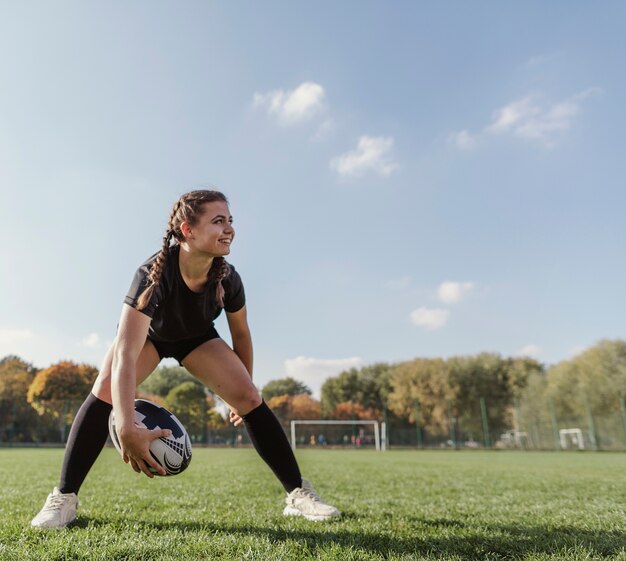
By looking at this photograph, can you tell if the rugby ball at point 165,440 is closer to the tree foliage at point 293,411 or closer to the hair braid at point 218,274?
the hair braid at point 218,274

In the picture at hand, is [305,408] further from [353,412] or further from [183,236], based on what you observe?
[183,236]

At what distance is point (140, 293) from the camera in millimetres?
2986

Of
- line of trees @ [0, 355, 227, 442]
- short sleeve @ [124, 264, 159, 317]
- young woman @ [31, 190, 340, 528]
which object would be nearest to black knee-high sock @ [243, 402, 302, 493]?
young woman @ [31, 190, 340, 528]

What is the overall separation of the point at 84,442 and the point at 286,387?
76796 mm

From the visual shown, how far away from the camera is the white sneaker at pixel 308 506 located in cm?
357

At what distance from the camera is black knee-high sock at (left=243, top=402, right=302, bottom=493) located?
3623 mm

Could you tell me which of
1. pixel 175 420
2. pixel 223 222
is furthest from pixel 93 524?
pixel 223 222

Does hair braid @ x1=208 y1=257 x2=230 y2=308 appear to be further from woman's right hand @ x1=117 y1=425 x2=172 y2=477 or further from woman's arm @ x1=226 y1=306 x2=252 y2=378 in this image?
woman's right hand @ x1=117 y1=425 x2=172 y2=477

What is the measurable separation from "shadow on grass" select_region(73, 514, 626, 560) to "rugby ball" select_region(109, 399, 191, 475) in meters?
0.60

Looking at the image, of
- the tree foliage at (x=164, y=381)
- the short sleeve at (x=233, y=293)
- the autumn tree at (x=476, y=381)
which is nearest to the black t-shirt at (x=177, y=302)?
the short sleeve at (x=233, y=293)

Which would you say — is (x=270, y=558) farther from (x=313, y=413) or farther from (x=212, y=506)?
(x=313, y=413)

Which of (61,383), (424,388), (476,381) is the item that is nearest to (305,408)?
(424,388)

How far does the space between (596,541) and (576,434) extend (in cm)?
3739

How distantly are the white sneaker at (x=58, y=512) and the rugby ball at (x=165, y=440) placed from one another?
66 centimetres
